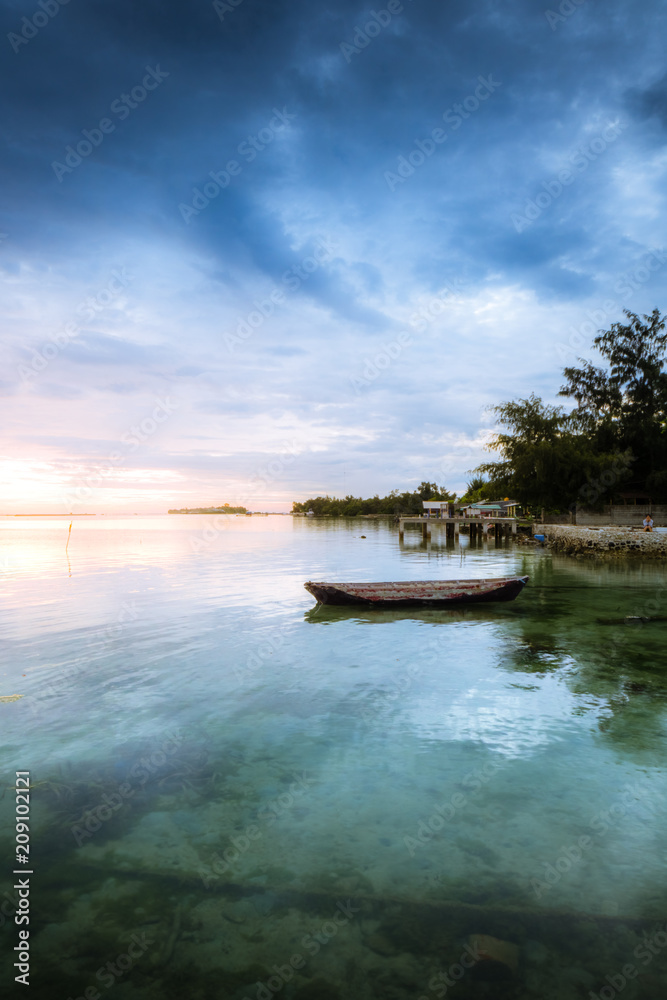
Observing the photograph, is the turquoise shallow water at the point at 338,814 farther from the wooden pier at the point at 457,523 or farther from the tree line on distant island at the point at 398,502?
the tree line on distant island at the point at 398,502

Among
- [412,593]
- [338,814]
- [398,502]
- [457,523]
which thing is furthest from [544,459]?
[398,502]

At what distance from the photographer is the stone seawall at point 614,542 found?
36.6 m

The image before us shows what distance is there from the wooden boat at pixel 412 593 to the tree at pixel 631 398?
36187 millimetres

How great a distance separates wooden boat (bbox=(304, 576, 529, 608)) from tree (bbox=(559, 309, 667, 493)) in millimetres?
36187

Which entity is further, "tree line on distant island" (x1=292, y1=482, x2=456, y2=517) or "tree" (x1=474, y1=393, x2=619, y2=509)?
"tree line on distant island" (x1=292, y1=482, x2=456, y2=517)

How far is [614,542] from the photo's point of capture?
38719 millimetres

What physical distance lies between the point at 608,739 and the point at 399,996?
5.49 m

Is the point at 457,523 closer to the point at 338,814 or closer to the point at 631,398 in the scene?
the point at 631,398

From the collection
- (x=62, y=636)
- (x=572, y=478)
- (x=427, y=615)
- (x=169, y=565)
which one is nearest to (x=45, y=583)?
(x=169, y=565)

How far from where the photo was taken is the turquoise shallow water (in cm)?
412

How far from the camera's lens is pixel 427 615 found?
1752cm

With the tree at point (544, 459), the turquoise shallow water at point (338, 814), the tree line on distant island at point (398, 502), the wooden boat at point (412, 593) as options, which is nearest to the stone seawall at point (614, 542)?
the tree at point (544, 459)

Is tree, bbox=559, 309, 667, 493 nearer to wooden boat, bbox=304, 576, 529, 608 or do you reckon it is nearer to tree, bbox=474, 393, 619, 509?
tree, bbox=474, 393, 619, 509

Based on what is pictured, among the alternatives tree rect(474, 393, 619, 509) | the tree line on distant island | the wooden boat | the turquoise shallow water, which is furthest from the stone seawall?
the tree line on distant island
